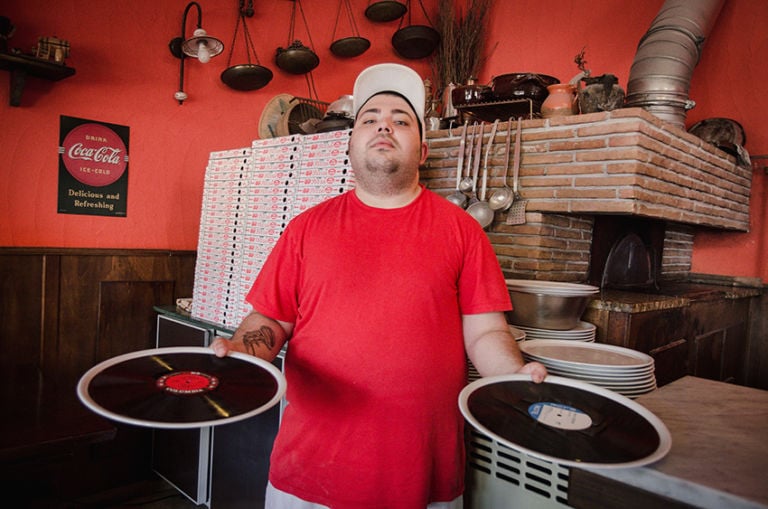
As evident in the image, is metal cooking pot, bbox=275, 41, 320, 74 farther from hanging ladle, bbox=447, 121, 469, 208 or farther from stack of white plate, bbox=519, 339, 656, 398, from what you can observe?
stack of white plate, bbox=519, 339, 656, 398

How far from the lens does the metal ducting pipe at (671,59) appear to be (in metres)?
2.90

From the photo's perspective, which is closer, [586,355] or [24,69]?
[586,355]

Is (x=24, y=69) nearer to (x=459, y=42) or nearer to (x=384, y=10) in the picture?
(x=384, y=10)

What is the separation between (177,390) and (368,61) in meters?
3.66

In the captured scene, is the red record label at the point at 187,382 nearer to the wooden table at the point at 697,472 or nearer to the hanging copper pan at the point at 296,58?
the wooden table at the point at 697,472

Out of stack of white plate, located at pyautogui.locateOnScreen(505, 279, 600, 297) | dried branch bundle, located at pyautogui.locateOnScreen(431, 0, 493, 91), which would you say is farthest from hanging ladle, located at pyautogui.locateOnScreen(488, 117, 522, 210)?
dried branch bundle, located at pyautogui.locateOnScreen(431, 0, 493, 91)

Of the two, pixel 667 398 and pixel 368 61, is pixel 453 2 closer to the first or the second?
pixel 368 61

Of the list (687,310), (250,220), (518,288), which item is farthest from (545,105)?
(250,220)

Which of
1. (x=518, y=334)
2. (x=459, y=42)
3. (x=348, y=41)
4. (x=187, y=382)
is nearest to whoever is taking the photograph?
(x=187, y=382)

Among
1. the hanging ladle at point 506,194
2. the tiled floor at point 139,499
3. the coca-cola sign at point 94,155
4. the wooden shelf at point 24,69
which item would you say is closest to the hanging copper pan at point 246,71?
the coca-cola sign at point 94,155

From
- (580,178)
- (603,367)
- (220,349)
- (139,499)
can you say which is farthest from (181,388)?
(139,499)

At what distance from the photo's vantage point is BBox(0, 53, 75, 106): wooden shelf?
2.19 m

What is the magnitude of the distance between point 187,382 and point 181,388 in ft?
0.11

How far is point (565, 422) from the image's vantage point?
2.88 ft
